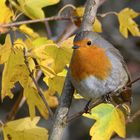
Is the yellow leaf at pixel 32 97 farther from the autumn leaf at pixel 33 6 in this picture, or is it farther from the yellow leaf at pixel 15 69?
the autumn leaf at pixel 33 6

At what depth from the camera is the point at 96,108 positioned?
251 centimetres

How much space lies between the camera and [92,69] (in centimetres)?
272

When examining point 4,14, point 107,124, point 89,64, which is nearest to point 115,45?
point 89,64

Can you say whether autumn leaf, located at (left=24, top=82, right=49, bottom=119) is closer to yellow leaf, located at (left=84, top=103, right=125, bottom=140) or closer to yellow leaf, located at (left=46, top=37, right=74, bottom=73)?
yellow leaf, located at (left=46, top=37, right=74, bottom=73)

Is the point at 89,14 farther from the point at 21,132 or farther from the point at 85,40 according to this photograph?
the point at 21,132

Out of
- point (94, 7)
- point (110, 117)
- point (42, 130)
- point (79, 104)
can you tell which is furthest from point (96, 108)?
point (79, 104)

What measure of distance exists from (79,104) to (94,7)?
3341 millimetres

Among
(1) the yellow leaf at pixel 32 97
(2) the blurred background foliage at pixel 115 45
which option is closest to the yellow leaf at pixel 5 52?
(1) the yellow leaf at pixel 32 97

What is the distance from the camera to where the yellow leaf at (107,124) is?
7.86 feet

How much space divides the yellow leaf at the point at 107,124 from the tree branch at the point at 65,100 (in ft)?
0.43

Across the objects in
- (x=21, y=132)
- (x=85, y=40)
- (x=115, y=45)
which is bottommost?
(x=115, y=45)

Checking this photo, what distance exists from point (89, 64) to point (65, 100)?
12.5 inches

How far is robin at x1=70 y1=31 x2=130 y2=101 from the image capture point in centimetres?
267

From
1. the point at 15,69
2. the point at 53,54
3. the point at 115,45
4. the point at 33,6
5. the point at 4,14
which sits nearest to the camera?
the point at 15,69
